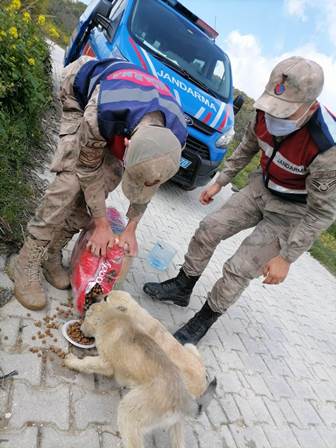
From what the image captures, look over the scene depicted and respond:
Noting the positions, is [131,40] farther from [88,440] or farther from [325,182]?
[88,440]

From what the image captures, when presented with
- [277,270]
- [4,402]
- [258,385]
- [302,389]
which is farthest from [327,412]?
[4,402]

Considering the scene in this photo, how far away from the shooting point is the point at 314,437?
3250 mm

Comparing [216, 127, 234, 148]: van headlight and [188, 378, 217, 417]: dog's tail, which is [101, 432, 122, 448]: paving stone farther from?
[216, 127, 234, 148]: van headlight

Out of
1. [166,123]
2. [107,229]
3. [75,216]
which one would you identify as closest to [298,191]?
[166,123]

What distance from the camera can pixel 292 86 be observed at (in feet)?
8.25

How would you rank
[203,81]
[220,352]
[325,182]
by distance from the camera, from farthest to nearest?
[203,81] < [220,352] < [325,182]

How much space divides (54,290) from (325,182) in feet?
7.74

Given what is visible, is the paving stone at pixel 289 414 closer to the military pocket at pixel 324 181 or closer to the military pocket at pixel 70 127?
the military pocket at pixel 324 181

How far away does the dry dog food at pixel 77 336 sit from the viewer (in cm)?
282

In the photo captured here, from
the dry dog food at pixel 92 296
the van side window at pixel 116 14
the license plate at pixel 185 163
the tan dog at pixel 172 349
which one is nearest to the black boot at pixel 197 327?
the tan dog at pixel 172 349

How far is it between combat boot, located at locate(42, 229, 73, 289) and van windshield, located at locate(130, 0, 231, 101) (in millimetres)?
3710

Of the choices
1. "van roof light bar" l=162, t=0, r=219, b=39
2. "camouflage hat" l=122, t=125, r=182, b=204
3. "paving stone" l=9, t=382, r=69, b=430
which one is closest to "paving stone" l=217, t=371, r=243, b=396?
"paving stone" l=9, t=382, r=69, b=430

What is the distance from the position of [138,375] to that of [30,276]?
1241 mm

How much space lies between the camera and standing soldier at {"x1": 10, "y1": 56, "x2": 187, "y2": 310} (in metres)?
2.08
